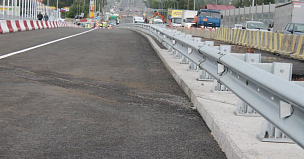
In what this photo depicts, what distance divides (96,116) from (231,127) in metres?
1.83

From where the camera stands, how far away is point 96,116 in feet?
19.9

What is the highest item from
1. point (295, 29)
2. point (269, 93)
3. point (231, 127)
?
point (295, 29)

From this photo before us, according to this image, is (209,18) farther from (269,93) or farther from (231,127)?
(269,93)

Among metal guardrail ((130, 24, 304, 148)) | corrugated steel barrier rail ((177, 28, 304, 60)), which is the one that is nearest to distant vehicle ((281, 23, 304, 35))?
corrugated steel barrier rail ((177, 28, 304, 60))

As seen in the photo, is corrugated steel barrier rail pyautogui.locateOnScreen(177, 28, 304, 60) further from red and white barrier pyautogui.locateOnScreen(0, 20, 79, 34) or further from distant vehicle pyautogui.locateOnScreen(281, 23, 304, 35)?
red and white barrier pyautogui.locateOnScreen(0, 20, 79, 34)

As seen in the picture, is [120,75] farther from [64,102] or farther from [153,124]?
[153,124]

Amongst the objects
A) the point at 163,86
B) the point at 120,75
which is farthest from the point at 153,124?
the point at 120,75

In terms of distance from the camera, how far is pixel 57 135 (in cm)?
506

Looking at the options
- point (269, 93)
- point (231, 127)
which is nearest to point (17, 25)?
point (231, 127)

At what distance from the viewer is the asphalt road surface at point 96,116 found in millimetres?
4641

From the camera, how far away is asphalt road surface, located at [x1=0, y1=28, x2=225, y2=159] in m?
4.64

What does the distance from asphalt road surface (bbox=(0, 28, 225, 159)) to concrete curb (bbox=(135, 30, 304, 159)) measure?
0.14m

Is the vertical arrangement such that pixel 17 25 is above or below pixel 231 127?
above

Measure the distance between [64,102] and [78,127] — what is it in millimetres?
1458
